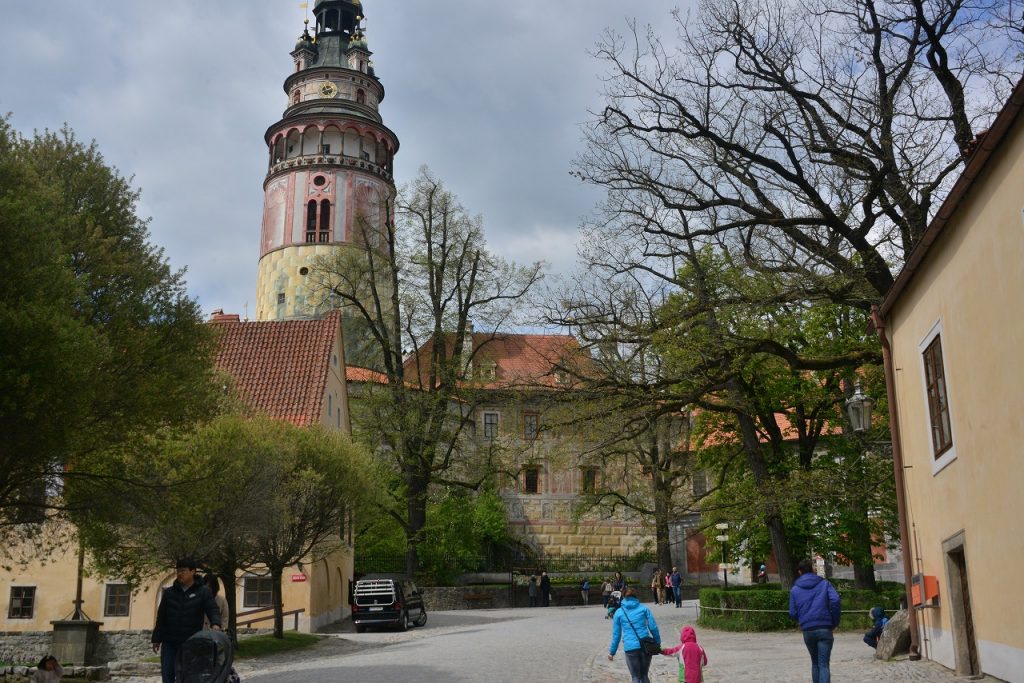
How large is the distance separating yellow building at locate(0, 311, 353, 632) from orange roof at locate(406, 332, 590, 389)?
6.38 m

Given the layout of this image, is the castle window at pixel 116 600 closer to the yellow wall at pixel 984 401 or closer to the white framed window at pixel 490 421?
the yellow wall at pixel 984 401

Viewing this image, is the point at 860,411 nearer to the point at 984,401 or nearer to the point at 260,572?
the point at 984,401

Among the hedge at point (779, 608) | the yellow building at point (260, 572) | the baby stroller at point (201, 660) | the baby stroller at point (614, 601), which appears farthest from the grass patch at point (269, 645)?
the baby stroller at point (201, 660)

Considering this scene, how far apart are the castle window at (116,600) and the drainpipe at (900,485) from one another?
23152 mm

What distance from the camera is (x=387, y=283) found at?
149 ft

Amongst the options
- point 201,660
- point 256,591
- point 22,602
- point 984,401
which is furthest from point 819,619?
point 22,602

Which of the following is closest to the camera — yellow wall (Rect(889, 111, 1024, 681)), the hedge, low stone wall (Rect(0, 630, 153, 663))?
yellow wall (Rect(889, 111, 1024, 681))

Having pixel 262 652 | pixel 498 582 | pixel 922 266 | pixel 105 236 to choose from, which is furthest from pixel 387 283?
pixel 922 266

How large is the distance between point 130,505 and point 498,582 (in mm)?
33351

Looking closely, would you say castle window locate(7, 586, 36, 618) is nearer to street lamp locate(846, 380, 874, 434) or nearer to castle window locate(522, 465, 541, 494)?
street lamp locate(846, 380, 874, 434)

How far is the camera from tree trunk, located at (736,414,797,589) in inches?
1021

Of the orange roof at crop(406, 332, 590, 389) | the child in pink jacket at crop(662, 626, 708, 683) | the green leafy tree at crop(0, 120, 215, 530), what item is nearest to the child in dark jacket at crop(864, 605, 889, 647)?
the child in pink jacket at crop(662, 626, 708, 683)

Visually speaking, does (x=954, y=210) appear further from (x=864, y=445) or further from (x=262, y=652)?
(x=262, y=652)

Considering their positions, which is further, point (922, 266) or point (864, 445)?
point (864, 445)
